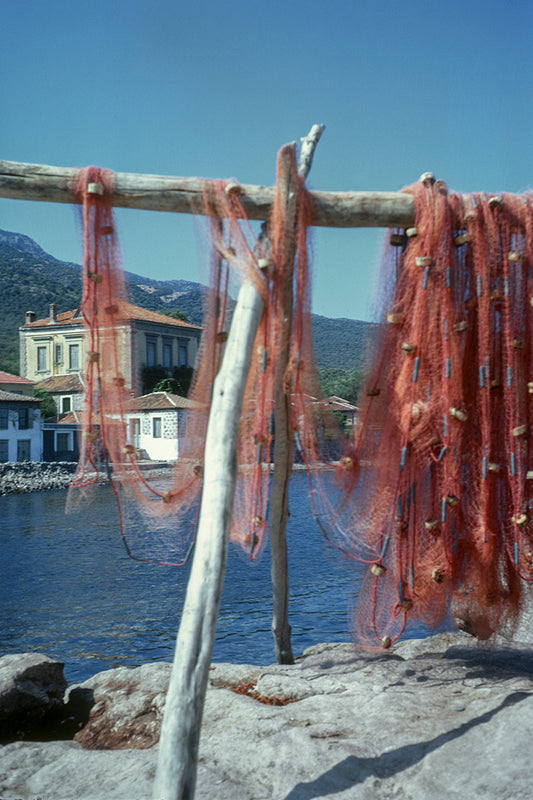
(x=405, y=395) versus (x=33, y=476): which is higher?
(x=405, y=395)

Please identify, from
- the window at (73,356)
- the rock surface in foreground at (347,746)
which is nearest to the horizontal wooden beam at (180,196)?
the rock surface in foreground at (347,746)

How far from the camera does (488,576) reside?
182 inches

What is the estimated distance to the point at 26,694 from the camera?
237 inches

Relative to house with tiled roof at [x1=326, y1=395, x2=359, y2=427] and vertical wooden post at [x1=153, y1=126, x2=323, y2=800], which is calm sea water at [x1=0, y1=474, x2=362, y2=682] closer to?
house with tiled roof at [x1=326, y1=395, x2=359, y2=427]

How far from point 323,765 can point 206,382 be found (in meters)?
2.32

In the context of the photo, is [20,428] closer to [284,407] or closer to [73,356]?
[73,356]

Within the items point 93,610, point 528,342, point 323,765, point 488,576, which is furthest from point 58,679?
point 93,610

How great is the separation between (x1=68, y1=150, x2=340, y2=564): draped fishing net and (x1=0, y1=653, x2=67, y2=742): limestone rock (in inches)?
76.2

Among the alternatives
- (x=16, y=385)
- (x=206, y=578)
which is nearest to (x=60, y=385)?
(x=16, y=385)

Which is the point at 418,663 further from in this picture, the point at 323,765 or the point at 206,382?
the point at 206,382

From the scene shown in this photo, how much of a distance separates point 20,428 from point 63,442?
135 inches

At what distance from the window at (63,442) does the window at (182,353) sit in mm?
10898

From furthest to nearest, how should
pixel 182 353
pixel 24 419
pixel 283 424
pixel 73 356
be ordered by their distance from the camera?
pixel 73 356 < pixel 24 419 < pixel 182 353 < pixel 283 424

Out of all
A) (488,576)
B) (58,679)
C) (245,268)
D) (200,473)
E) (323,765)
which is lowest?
(58,679)
